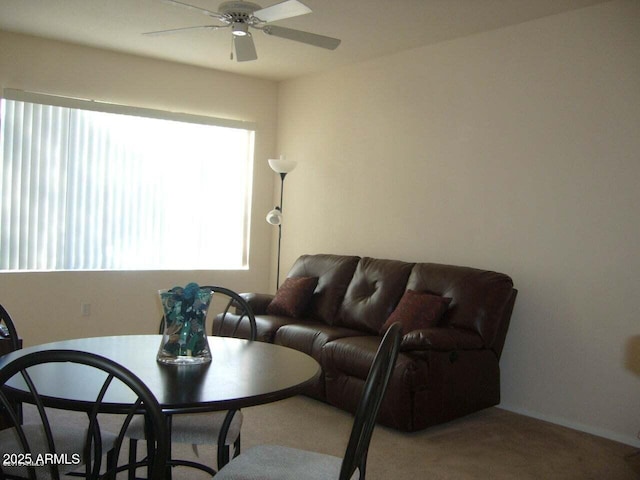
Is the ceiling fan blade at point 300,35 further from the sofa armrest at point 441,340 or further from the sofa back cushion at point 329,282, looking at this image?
the sofa back cushion at point 329,282

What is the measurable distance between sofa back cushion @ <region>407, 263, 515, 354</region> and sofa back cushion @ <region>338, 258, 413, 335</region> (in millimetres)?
358

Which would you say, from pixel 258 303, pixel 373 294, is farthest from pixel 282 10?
pixel 258 303

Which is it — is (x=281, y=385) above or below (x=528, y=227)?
below

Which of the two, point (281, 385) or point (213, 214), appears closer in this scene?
point (281, 385)

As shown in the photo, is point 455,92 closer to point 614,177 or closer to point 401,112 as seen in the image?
point 401,112

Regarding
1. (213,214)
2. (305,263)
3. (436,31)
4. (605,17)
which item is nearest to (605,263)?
(605,17)

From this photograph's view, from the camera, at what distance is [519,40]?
423 cm

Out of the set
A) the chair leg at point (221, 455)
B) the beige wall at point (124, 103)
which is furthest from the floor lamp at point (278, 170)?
the chair leg at point (221, 455)

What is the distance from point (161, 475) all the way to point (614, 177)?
3230 millimetres

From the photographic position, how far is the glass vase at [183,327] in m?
2.11

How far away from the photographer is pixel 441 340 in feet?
12.0

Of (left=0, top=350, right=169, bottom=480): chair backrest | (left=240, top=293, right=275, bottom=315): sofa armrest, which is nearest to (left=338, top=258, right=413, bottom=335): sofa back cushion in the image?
(left=240, top=293, right=275, bottom=315): sofa armrest

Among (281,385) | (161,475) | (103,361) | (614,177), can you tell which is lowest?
(161,475)

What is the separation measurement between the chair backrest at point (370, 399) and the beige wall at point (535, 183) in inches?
96.2
